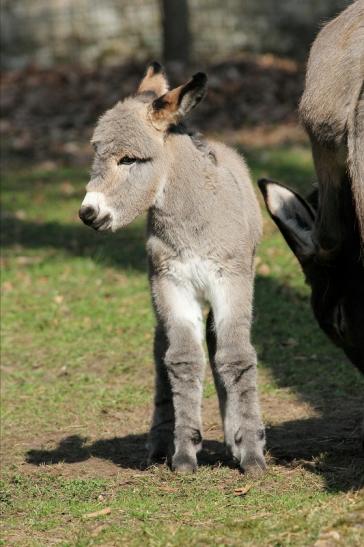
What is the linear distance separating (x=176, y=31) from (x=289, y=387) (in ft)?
42.3

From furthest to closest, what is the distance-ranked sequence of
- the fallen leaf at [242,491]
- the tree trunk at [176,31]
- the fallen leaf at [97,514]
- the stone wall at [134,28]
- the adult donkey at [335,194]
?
the stone wall at [134,28] < the tree trunk at [176,31] < the fallen leaf at [242,491] < the fallen leaf at [97,514] < the adult donkey at [335,194]

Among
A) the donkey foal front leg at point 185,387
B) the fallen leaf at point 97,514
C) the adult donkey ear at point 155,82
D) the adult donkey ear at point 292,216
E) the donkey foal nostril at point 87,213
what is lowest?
the fallen leaf at point 97,514

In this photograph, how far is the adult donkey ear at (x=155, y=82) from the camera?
623cm

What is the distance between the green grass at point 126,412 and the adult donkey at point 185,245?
0.37 m

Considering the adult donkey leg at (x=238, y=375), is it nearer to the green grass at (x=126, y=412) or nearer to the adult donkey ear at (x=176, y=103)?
the green grass at (x=126, y=412)

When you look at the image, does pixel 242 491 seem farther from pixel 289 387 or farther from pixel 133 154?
pixel 289 387

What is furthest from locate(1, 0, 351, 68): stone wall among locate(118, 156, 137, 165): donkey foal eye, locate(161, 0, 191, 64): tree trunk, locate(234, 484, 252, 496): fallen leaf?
locate(234, 484, 252, 496): fallen leaf

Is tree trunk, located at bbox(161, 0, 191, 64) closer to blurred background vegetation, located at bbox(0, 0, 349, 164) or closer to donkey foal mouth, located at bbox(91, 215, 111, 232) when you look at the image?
blurred background vegetation, located at bbox(0, 0, 349, 164)

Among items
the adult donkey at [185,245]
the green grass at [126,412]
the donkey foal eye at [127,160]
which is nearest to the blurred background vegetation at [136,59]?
the green grass at [126,412]

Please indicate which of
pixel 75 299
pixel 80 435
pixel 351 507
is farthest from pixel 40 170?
pixel 351 507

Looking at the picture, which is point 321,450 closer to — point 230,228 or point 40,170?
point 230,228

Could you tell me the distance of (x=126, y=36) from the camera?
2239 centimetres

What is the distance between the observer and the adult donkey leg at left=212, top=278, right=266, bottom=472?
18.6ft

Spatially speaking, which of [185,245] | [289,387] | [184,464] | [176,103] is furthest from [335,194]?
[289,387]
